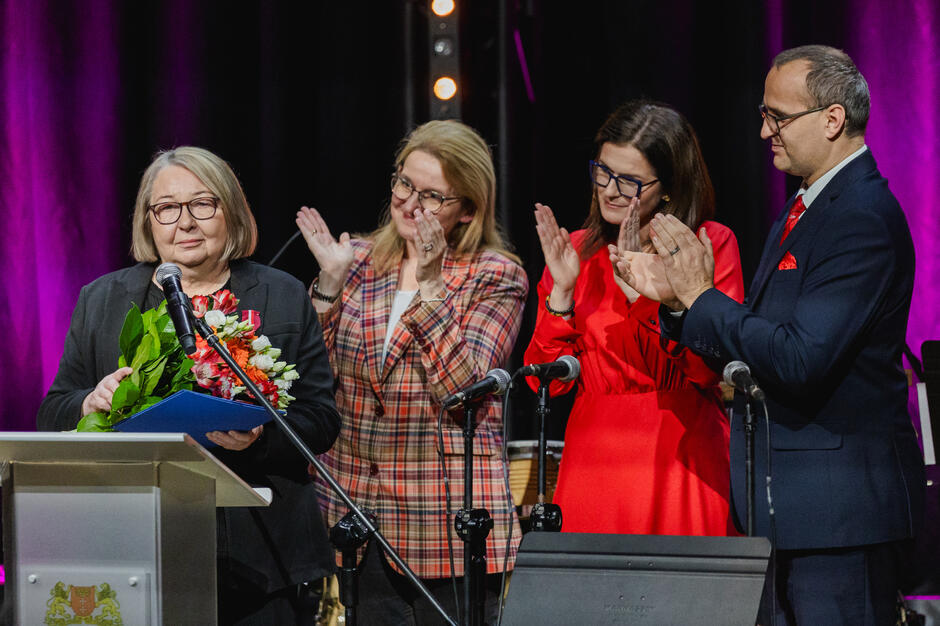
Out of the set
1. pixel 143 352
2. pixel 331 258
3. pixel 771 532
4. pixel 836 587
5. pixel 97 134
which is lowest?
pixel 836 587

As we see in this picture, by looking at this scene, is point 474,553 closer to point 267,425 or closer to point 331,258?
point 267,425

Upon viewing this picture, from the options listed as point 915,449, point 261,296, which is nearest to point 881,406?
point 915,449

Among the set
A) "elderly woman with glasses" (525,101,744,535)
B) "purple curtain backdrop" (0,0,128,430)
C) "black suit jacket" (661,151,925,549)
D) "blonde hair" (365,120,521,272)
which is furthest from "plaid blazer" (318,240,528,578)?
"purple curtain backdrop" (0,0,128,430)

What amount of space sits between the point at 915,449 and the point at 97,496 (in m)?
1.62

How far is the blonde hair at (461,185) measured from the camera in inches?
133

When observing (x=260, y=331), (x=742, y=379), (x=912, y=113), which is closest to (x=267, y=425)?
(x=260, y=331)

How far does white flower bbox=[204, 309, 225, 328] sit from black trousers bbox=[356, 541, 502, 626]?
0.97m

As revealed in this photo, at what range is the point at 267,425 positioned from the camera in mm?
2703

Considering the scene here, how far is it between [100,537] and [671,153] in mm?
1707

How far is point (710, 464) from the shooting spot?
2803 mm

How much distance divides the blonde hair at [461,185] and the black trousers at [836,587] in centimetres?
138

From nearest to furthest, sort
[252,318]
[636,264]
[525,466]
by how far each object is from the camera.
A: [252,318], [636,264], [525,466]

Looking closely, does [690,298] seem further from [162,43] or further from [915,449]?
[162,43]

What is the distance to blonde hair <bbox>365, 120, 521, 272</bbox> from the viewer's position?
11.1 feet
